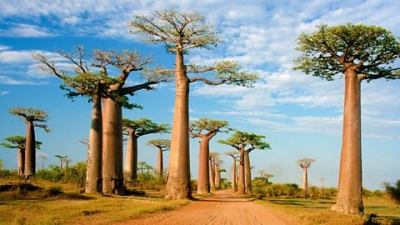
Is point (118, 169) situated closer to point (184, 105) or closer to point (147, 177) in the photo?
point (184, 105)

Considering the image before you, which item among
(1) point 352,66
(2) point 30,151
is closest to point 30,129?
(2) point 30,151

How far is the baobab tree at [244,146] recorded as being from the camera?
113 feet

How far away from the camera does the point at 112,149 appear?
19.2 metres

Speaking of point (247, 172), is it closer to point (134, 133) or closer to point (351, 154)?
point (134, 133)

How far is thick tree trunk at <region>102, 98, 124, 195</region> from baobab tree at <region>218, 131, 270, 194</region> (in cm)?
1650

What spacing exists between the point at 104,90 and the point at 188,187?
578 cm

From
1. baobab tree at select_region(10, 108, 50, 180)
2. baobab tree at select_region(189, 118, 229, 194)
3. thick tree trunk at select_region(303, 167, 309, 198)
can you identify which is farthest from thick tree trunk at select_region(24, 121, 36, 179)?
thick tree trunk at select_region(303, 167, 309, 198)

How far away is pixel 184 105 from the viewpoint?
58.9 feet

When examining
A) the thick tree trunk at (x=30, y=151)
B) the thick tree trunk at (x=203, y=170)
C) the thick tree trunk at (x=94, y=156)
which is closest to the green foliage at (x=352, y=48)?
the thick tree trunk at (x=94, y=156)

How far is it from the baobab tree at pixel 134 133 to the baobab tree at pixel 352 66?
66.9 ft

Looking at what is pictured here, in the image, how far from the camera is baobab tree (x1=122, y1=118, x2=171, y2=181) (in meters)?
33.1

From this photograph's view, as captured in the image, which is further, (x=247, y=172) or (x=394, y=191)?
(x=247, y=172)

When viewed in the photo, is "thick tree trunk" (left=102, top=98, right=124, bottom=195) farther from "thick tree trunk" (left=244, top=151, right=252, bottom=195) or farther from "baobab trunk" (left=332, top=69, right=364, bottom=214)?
"thick tree trunk" (left=244, top=151, right=252, bottom=195)

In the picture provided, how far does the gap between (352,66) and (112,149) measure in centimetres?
1110
